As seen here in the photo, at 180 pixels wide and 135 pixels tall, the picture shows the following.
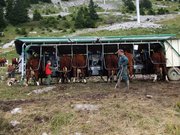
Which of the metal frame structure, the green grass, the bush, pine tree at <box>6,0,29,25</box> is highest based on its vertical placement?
pine tree at <box>6,0,29,25</box>

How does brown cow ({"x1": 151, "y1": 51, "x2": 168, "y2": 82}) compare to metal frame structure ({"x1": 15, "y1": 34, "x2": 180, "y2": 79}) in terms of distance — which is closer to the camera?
metal frame structure ({"x1": 15, "y1": 34, "x2": 180, "y2": 79})

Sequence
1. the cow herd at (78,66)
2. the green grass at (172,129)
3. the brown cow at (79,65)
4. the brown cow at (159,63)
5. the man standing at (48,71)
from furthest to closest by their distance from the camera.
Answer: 1. the brown cow at (159,63)
2. the brown cow at (79,65)
3. the cow herd at (78,66)
4. the man standing at (48,71)
5. the green grass at (172,129)

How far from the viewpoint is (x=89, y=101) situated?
1888 centimetres

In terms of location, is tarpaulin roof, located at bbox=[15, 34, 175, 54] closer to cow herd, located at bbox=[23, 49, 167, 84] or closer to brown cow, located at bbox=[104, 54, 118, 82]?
cow herd, located at bbox=[23, 49, 167, 84]

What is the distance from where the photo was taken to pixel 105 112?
57.3 ft

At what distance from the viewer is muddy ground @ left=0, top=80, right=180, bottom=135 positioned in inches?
640

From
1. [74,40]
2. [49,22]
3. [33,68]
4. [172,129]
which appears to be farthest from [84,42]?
[49,22]

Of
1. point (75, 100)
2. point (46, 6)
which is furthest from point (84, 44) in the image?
point (46, 6)

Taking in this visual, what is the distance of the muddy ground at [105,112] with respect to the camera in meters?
16.2

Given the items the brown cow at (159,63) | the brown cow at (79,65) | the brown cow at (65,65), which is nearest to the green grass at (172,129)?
the brown cow at (159,63)

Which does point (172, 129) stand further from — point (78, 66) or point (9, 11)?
point (9, 11)

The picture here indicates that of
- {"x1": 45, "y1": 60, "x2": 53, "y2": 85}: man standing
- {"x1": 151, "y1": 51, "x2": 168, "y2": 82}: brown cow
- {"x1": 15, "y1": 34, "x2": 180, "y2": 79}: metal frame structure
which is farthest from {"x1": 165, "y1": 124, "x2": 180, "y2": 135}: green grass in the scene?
{"x1": 15, "y1": 34, "x2": 180, "y2": 79}: metal frame structure

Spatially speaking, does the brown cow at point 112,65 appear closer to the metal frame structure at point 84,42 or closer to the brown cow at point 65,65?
the metal frame structure at point 84,42

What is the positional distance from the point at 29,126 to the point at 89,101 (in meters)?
3.04
